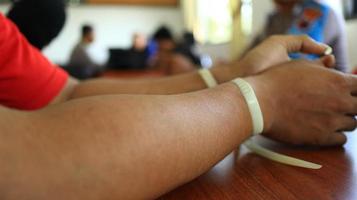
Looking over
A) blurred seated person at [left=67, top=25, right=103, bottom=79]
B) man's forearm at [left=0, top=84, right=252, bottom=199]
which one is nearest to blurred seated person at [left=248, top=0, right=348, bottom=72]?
man's forearm at [left=0, top=84, right=252, bottom=199]

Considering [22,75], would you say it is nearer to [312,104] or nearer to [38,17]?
[38,17]

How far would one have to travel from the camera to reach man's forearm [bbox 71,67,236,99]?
0.52 metres

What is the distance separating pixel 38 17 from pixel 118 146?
46 centimetres

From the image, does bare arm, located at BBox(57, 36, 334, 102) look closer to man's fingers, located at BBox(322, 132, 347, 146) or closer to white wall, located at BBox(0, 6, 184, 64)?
man's fingers, located at BBox(322, 132, 347, 146)

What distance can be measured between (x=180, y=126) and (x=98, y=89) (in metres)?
0.30

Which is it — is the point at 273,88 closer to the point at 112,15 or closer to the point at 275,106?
the point at 275,106

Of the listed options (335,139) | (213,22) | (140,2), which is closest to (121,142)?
(335,139)

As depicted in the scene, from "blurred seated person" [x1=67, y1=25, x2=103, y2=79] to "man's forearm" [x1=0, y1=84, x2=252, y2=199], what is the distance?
6.86 ft

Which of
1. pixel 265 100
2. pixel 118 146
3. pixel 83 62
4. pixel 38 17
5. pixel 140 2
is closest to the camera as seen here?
pixel 118 146

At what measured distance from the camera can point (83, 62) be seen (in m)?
2.99

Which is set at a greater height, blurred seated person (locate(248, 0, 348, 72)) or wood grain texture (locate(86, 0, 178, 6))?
blurred seated person (locate(248, 0, 348, 72))

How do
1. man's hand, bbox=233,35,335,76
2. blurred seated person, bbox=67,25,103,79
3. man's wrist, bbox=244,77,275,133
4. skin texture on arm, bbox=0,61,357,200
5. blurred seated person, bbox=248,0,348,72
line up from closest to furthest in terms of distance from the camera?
skin texture on arm, bbox=0,61,357,200
man's wrist, bbox=244,77,275,133
man's hand, bbox=233,35,335,76
blurred seated person, bbox=248,0,348,72
blurred seated person, bbox=67,25,103,79

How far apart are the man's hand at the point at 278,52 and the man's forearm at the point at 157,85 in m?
0.02

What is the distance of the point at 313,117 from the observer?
410mm
